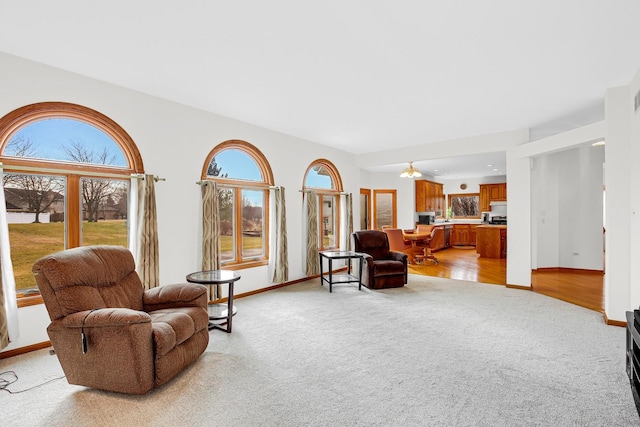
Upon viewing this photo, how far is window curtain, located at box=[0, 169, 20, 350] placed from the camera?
2742 millimetres

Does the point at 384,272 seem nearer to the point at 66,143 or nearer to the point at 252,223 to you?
the point at 252,223

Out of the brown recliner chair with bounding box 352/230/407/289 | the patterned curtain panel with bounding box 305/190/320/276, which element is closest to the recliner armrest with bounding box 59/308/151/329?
the brown recliner chair with bounding box 352/230/407/289

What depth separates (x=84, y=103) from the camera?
3.37m

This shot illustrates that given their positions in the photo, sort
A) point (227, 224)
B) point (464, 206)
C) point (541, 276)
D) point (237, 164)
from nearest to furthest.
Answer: point (227, 224)
point (237, 164)
point (541, 276)
point (464, 206)

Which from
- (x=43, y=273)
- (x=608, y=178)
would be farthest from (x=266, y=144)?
(x=608, y=178)

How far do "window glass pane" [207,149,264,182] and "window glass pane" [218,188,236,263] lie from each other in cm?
28

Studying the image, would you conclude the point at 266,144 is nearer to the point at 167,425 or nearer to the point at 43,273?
the point at 43,273

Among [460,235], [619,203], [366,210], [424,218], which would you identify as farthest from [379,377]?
[460,235]

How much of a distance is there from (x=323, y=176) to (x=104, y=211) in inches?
171

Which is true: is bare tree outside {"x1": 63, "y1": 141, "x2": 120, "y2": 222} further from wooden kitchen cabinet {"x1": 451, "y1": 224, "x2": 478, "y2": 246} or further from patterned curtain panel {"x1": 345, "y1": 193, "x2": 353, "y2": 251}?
wooden kitchen cabinet {"x1": 451, "y1": 224, "x2": 478, "y2": 246}

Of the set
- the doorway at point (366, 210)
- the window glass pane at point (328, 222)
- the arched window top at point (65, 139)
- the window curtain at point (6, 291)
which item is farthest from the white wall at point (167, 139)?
the doorway at point (366, 210)

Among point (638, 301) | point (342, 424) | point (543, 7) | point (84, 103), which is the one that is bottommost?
point (342, 424)

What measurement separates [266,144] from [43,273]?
374cm

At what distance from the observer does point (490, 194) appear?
10.9 metres
